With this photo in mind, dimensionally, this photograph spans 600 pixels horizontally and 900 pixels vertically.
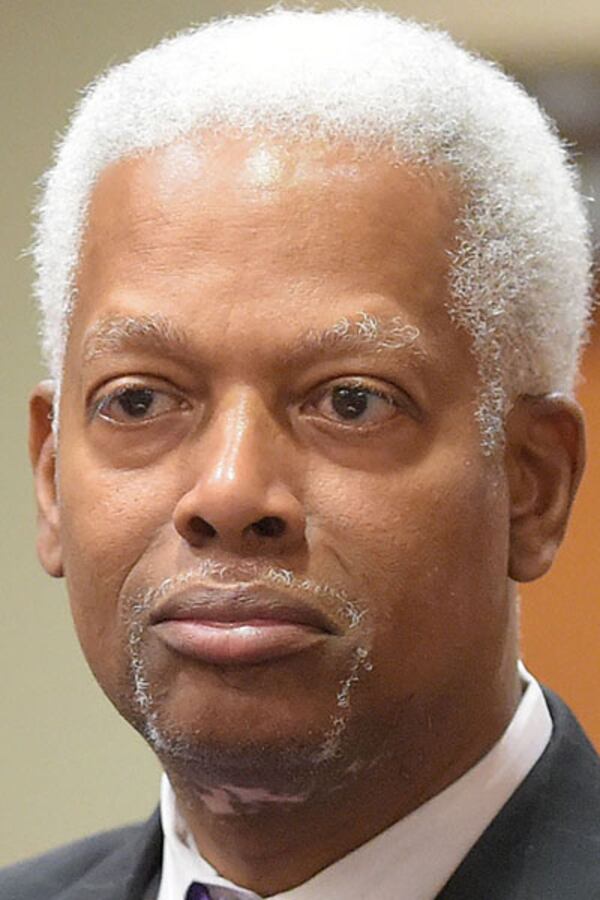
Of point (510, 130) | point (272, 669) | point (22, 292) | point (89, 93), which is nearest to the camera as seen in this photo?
point (272, 669)

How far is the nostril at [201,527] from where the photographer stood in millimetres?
1205

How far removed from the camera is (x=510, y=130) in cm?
137

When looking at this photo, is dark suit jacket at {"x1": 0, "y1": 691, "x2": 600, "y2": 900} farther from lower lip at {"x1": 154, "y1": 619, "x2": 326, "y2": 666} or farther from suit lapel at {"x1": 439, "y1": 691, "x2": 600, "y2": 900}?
lower lip at {"x1": 154, "y1": 619, "x2": 326, "y2": 666}

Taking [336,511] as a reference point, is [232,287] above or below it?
above

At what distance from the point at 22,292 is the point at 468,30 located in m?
0.69

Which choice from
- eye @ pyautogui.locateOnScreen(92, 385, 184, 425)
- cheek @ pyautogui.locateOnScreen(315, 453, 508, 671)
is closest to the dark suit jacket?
cheek @ pyautogui.locateOnScreen(315, 453, 508, 671)

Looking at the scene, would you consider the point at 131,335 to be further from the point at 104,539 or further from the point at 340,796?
the point at 340,796

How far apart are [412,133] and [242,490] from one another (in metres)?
0.29

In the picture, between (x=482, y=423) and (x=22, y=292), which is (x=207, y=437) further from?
(x=22, y=292)

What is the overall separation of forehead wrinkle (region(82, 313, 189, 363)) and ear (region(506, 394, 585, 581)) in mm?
260

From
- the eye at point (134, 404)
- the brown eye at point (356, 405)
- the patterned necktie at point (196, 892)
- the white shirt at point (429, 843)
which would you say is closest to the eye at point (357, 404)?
the brown eye at point (356, 405)

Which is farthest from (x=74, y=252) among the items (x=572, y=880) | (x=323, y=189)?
(x=572, y=880)

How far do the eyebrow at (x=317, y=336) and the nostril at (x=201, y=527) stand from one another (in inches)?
4.6

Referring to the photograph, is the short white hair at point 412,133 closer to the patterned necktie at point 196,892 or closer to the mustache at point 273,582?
the mustache at point 273,582
